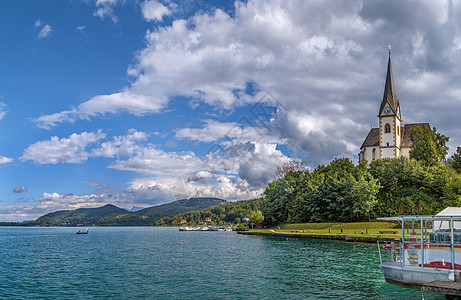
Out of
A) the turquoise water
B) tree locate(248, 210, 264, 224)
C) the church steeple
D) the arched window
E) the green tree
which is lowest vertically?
the turquoise water

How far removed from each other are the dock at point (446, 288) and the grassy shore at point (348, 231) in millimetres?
43029

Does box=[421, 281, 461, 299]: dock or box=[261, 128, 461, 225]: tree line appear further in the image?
box=[261, 128, 461, 225]: tree line

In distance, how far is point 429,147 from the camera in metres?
105

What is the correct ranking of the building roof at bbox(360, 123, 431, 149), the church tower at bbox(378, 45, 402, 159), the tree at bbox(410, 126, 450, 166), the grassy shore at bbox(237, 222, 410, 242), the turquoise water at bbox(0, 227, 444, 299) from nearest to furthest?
the turquoise water at bbox(0, 227, 444, 299) < the grassy shore at bbox(237, 222, 410, 242) < the tree at bbox(410, 126, 450, 166) < the church tower at bbox(378, 45, 402, 159) < the building roof at bbox(360, 123, 431, 149)

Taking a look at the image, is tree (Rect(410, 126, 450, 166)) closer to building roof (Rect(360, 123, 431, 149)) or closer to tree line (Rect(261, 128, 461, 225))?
tree line (Rect(261, 128, 461, 225))

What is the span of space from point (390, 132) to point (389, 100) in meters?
11.1

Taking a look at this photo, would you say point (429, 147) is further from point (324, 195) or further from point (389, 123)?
point (324, 195)

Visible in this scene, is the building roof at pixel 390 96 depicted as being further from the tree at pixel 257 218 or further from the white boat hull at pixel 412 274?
the white boat hull at pixel 412 274

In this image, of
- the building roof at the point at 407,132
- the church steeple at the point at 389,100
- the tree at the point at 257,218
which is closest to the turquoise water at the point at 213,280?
the tree at the point at 257,218

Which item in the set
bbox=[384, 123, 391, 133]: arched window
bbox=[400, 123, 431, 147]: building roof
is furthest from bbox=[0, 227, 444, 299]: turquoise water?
bbox=[400, 123, 431, 147]: building roof

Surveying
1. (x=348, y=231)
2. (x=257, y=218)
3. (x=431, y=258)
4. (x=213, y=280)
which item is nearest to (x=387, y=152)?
(x=257, y=218)

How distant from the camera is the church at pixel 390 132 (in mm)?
119375

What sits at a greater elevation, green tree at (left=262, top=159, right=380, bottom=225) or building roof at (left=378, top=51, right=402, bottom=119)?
building roof at (left=378, top=51, right=402, bottom=119)

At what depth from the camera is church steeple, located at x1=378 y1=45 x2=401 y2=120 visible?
120 m
